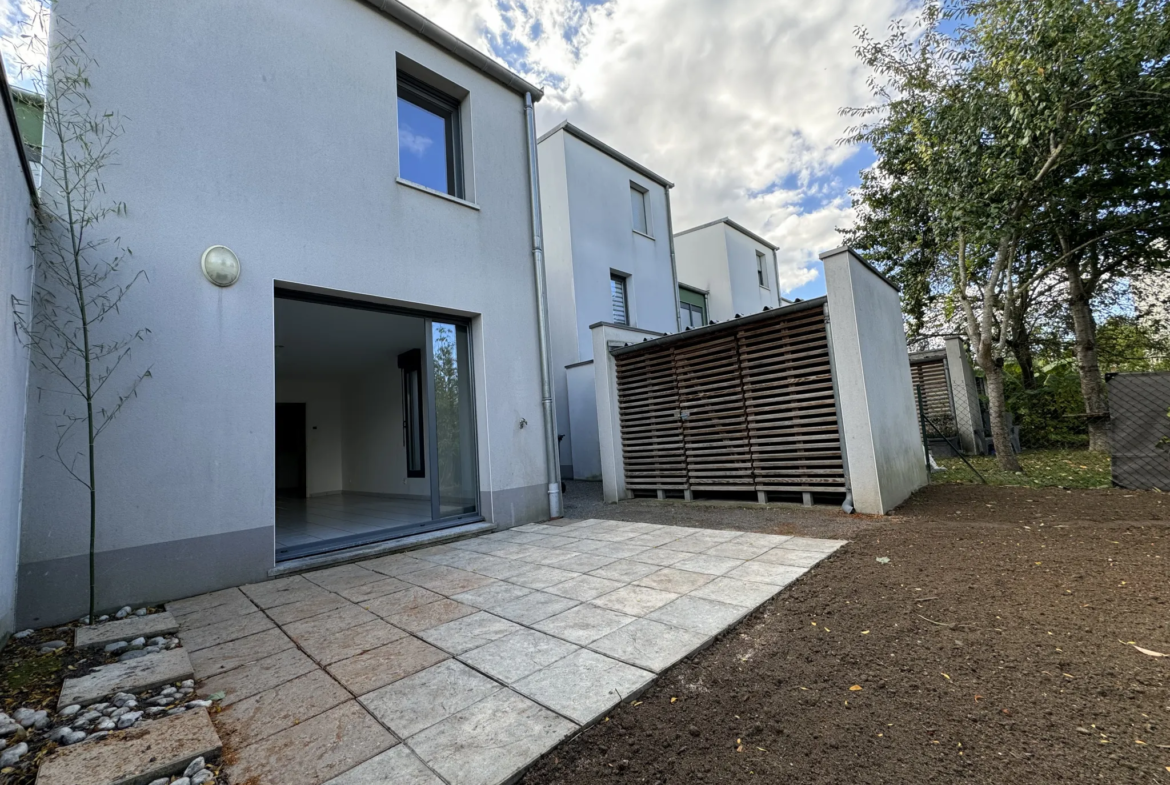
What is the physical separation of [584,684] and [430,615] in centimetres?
128

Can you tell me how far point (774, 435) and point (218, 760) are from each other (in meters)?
5.28

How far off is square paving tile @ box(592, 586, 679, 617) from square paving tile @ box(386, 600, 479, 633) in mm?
803

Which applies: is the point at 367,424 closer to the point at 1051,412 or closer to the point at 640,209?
the point at 640,209

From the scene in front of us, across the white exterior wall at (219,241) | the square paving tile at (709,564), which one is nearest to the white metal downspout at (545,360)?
the white exterior wall at (219,241)

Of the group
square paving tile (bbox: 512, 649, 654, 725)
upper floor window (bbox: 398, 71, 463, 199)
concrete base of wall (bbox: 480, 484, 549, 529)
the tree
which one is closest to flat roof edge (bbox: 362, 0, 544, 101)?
upper floor window (bbox: 398, 71, 463, 199)

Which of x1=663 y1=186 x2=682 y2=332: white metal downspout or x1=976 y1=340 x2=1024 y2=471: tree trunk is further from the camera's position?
x1=663 y1=186 x2=682 y2=332: white metal downspout

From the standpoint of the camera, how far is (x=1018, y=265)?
1044cm

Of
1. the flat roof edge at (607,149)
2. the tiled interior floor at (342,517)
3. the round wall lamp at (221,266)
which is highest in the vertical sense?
the flat roof edge at (607,149)

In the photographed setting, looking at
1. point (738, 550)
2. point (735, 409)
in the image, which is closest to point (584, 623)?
point (738, 550)

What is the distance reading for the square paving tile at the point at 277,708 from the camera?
1.71 m

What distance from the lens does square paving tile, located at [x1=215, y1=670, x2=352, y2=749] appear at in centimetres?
171

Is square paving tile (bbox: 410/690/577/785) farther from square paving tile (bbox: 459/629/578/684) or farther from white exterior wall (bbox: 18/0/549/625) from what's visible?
white exterior wall (bbox: 18/0/549/625)

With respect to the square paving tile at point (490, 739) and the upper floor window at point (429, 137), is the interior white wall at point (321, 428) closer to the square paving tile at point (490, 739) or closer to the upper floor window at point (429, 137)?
the upper floor window at point (429, 137)

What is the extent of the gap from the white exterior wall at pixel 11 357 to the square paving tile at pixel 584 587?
2958 mm
